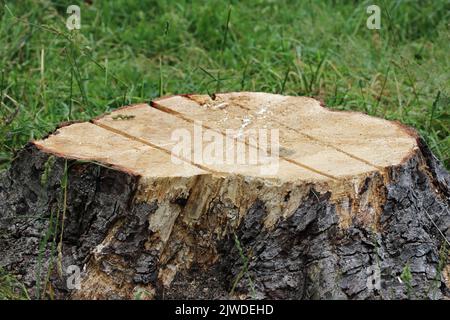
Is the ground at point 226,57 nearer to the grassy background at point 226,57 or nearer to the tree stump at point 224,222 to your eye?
the grassy background at point 226,57

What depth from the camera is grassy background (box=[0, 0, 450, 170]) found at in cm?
480

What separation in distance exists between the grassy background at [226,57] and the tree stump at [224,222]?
3.04 feet

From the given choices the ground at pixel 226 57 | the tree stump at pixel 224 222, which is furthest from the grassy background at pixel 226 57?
the tree stump at pixel 224 222

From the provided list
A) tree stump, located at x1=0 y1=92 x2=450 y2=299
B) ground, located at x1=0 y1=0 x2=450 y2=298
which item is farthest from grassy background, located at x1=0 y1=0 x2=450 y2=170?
tree stump, located at x1=0 y1=92 x2=450 y2=299

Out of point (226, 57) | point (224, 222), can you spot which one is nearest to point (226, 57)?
point (226, 57)

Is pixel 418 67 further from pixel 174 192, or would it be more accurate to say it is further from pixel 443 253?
pixel 174 192

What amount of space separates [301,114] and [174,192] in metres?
0.74

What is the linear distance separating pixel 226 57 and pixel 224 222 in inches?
92.1

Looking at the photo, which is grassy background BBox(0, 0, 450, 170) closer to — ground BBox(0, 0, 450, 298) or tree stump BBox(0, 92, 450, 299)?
ground BBox(0, 0, 450, 298)

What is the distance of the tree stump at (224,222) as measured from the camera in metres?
3.25

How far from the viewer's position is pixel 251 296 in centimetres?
327

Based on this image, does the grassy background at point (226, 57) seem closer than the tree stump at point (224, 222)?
No

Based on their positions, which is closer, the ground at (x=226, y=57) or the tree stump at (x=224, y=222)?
the tree stump at (x=224, y=222)

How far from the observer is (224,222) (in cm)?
329
